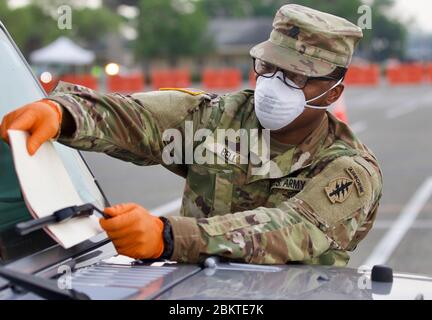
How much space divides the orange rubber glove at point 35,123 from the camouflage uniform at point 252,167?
14cm

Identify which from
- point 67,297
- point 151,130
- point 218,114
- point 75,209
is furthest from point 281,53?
point 67,297

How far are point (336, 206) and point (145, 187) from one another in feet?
23.8

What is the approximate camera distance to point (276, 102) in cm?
249

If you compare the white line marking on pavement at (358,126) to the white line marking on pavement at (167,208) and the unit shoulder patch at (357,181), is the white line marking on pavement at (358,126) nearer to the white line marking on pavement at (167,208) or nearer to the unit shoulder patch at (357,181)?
the white line marking on pavement at (167,208)

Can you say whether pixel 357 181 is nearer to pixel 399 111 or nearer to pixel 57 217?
pixel 57 217

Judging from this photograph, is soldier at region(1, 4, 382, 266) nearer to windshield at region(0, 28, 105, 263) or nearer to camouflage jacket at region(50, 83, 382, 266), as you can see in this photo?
camouflage jacket at region(50, 83, 382, 266)

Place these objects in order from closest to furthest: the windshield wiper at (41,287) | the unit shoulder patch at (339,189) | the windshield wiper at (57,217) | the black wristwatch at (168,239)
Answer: the windshield wiper at (41,287) < the windshield wiper at (57,217) < the black wristwatch at (168,239) < the unit shoulder patch at (339,189)

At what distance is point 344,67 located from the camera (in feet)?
8.41

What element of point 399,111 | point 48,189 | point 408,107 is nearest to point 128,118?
point 48,189

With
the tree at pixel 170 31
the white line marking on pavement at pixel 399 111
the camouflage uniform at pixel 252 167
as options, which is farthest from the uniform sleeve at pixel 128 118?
the tree at pixel 170 31

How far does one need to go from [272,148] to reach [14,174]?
814 millimetres

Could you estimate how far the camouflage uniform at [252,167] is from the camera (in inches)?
86.7

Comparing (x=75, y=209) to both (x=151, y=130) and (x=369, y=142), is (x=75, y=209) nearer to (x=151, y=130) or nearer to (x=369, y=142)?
(x=151, y=130)

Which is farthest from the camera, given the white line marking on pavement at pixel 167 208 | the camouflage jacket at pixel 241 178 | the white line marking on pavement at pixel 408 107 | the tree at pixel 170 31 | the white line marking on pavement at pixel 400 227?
the tree at pixel 170 31
